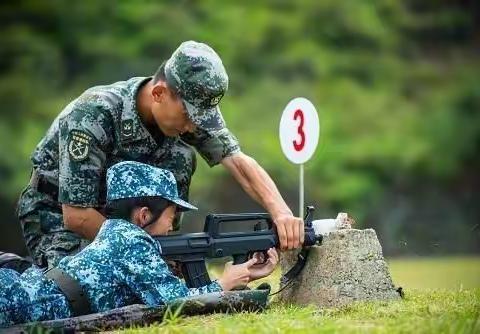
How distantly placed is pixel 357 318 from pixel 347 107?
48.1ft

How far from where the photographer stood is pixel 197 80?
4750 millimetres

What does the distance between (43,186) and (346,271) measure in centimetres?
168

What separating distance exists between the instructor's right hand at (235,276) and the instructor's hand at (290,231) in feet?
0.75

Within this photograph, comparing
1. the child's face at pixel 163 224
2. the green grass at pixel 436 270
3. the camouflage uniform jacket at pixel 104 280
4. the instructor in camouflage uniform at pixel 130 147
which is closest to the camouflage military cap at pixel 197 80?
the instructor in camouflage uniform at pixel 130 147

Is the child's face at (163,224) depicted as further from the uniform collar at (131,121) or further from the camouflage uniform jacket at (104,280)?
the uniform collar at (131,121)

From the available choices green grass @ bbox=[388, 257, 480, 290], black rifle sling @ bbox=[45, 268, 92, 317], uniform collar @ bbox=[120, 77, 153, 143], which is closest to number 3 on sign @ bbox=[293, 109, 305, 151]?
uniform collar @ bbox=[120, 77, 153, 143]

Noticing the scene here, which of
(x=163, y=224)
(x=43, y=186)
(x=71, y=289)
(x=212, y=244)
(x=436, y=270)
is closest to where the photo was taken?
(x=71, y=289)

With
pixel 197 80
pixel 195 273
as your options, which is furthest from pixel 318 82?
pixel 195 273

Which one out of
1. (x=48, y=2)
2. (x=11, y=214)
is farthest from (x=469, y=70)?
(x=11, y=214)

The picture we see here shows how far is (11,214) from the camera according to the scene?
13.2 m

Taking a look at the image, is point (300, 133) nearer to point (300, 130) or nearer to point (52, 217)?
point (300, 130)

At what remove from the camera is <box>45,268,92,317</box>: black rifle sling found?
4.38 metres

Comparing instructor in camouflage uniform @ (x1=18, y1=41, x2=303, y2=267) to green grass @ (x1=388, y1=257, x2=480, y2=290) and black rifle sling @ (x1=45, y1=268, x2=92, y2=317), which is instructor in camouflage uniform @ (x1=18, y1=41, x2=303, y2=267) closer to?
black rifle sling @ (x1=45, y1=268, x2=92, y2=317)

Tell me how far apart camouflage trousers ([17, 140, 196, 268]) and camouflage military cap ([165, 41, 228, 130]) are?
0.59 m
